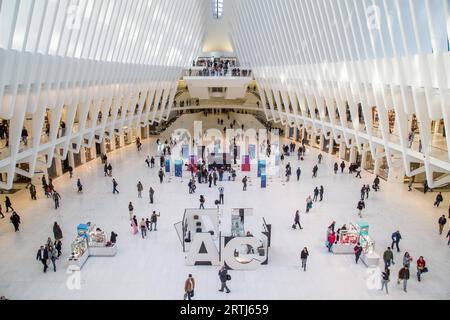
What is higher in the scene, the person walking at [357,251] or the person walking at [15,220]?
the person walking at [357,251]

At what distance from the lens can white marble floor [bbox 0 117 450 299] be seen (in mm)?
12094

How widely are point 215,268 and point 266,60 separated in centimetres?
2617

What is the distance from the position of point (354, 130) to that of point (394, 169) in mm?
3384

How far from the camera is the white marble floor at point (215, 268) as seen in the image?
12094 millimetres

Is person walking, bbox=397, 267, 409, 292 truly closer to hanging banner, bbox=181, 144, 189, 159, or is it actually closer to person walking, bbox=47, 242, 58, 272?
person walking, bbox=47, 242, 58, 272

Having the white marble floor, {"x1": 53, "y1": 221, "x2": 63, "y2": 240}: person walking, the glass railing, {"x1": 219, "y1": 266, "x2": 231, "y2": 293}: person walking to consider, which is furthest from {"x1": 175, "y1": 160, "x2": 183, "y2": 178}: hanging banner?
the glass railing

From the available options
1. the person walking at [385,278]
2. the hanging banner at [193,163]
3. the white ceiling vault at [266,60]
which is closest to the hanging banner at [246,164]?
the hanging banner at [193,163]

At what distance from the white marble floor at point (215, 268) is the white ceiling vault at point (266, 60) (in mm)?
2531

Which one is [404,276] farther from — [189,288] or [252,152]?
[252,152]

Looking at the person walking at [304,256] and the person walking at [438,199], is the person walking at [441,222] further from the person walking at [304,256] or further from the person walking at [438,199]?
the person walking at [304,256]

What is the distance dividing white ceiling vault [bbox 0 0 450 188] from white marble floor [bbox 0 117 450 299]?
2531mm

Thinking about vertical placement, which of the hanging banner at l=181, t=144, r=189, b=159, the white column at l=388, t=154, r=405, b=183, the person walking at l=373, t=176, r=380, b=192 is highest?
the white column at l=388, t=154, r=405, b=183

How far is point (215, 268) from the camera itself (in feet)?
43.9
